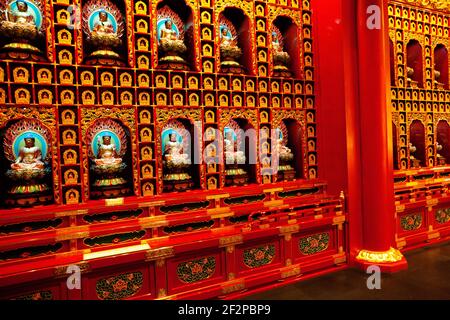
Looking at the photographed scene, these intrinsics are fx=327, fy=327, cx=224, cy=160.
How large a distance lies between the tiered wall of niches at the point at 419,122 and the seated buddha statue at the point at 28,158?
4.21 metres

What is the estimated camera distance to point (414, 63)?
5355 mm

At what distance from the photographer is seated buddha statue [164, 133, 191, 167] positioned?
366 centimetres

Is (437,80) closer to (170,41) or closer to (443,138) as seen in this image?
(443,138)

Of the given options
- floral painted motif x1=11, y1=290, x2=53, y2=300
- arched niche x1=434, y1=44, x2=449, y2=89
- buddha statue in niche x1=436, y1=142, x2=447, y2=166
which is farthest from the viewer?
arched niche x1=434, y1=44, x2=449, y2=89

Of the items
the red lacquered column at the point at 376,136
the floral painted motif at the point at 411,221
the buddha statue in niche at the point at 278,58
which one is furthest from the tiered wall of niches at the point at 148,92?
the floral painted motif at the point at 411,221

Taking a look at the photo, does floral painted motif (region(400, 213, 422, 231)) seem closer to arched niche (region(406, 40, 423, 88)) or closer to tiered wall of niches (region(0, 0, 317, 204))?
tiered wall of niches (region(0, 0, 317, 204))

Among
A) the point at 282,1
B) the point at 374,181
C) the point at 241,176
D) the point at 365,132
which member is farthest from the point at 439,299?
the point at 282,1


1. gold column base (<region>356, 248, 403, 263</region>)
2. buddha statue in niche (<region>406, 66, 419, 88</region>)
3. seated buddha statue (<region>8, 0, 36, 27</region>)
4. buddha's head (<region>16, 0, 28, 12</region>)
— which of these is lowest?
gold column base (<region>356, 248, 403, 263</region>)

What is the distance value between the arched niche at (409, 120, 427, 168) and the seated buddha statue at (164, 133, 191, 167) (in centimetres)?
368

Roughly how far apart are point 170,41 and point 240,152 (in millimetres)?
1514

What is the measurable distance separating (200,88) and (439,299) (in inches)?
120

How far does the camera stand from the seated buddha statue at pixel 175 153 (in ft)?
12.0

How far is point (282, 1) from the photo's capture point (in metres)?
4.21

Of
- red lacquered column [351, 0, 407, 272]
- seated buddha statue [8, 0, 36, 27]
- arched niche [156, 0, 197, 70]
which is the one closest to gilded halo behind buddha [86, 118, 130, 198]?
arched niche [156, 0, 197, 70]
